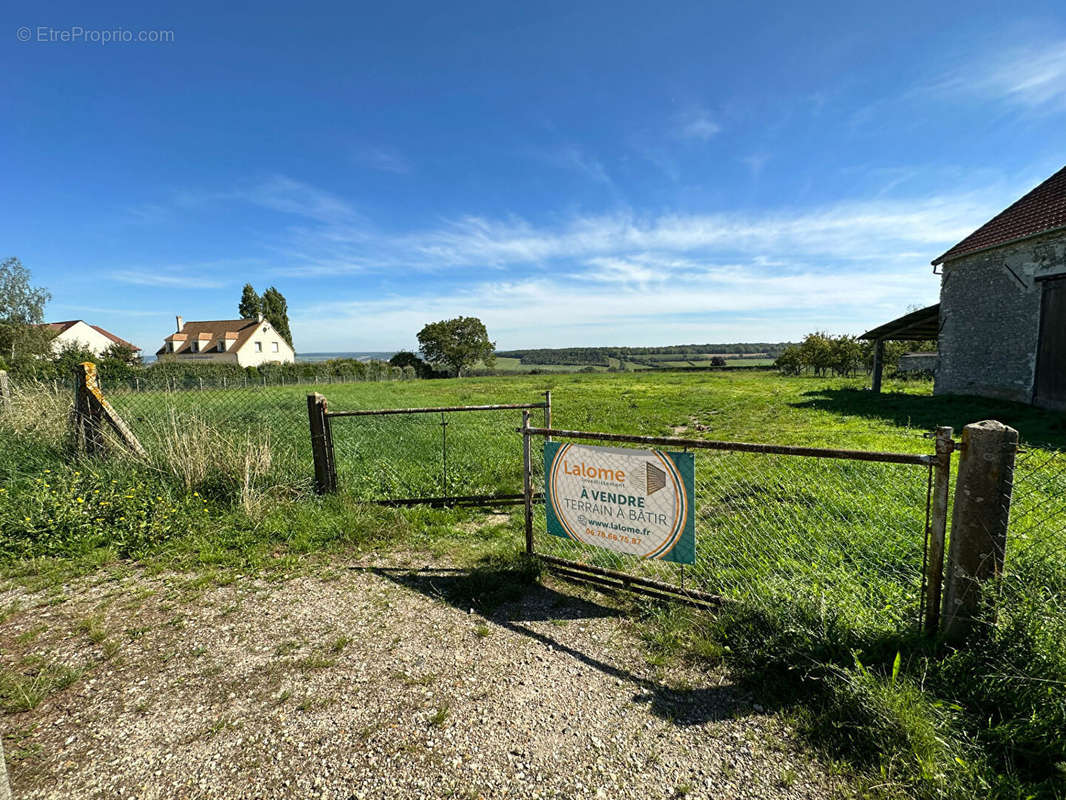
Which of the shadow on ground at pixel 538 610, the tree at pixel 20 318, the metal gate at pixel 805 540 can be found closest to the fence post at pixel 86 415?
the shadow on ground at pixel 538 610

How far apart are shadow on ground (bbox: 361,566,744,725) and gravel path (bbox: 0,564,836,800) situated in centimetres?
2

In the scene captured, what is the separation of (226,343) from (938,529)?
210 ft

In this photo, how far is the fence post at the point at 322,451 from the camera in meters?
5.77

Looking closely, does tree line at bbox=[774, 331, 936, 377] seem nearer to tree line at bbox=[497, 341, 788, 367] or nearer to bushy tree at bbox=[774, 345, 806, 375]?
bushy tree at bbox=[774, 345, 806, 375]

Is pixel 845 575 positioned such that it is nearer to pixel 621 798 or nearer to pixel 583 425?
pixel 621 798

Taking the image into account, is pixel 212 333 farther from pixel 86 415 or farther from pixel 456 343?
pixel 86 415

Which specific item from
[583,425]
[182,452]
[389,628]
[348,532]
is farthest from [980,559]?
[583,425]

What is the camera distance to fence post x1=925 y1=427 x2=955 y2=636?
8.71 feet

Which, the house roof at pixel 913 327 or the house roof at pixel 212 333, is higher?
the house roof at pixel 212 333

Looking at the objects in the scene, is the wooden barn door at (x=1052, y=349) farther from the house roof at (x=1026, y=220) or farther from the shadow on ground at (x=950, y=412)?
the house roof at (x=1026, y=220)

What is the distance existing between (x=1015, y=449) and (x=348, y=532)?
18.6ft

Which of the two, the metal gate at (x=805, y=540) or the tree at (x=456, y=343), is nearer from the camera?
the metal gate at (x=805, y=540)

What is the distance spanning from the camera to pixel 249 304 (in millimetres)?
→ 59062

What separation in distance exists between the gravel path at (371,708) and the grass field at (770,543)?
0.46 m
